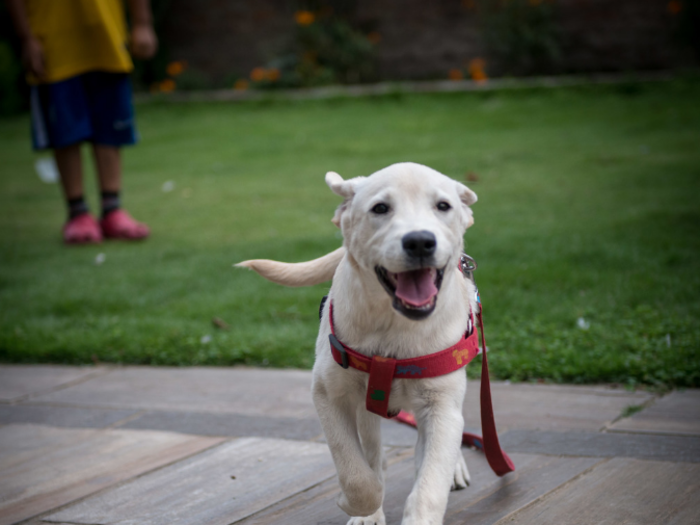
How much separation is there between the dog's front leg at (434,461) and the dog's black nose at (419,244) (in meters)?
0.50

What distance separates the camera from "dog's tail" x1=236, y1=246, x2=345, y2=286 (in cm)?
285

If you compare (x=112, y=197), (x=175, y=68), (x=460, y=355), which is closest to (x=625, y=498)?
(x=460, y=355)

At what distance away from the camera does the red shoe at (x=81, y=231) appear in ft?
23.0

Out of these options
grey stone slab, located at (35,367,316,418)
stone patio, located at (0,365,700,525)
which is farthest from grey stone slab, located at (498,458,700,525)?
grey stone slab, located at (35,367,316,418)

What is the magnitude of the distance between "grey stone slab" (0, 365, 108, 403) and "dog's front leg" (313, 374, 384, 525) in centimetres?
224

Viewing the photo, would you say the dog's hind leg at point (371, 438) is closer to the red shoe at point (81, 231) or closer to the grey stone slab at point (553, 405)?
the grey stone slab at point (553, 405)

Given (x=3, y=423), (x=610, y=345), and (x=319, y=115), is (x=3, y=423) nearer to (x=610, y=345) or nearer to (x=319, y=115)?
(x=610, y=345)

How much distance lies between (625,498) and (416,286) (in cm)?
105

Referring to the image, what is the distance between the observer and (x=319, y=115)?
1249 cm

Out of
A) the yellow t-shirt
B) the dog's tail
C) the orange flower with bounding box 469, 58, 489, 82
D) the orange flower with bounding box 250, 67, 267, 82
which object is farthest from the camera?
the orange flower with bounding box 250, 67, 267, 82

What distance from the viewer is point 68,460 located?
3123 millimetres

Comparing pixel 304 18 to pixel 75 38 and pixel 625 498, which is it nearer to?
pixel 75 38

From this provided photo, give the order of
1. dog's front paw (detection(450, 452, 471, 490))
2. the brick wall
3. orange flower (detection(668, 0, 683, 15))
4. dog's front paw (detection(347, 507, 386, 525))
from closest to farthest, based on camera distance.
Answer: dog's front paw (detection(347, 507, 386, 525)) → dog's front paw (detection(450, 452, 471, 490)) → orange flower (detection(668, 0, 683, 15)) → the brick wall

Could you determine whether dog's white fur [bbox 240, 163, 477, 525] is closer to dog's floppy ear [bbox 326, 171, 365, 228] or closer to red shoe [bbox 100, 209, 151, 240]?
dog's floppy ear [bbox 326, 171, 365, 228]
